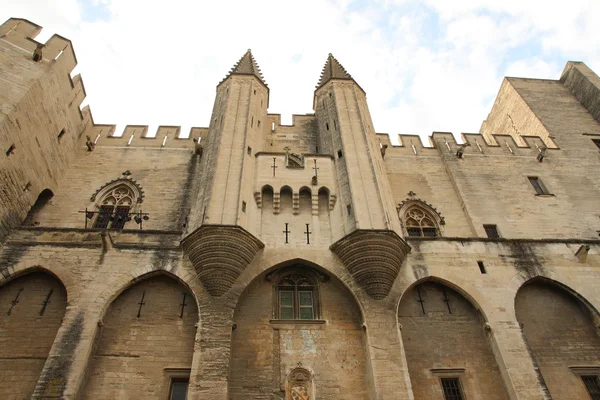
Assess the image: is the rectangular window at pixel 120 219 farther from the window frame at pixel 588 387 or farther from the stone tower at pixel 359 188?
the window frame at pixel 588 387

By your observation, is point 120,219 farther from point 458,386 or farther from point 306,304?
point 458,386

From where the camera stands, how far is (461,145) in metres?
17.0

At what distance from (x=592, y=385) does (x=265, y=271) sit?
814 cm

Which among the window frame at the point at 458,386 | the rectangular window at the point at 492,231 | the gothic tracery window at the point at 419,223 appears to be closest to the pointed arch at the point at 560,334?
the window frame at the point at 458,386

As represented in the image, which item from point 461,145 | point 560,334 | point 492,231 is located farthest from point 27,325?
point 461,145

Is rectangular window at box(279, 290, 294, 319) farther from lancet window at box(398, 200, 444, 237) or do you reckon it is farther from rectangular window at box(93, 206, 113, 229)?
rectangular window at box(93, 206, 113, 229)

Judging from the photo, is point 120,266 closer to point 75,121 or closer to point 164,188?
point 164,188

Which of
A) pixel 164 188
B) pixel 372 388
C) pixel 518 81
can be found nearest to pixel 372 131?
pixel 164 188

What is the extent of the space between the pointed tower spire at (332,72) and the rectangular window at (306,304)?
31.9ft

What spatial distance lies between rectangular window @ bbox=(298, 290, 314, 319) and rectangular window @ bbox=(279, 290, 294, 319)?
0.23 metres

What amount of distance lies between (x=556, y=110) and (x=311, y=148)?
12536 millimetres

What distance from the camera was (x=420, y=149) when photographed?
1744 centimetres

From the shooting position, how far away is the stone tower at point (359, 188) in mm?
10641

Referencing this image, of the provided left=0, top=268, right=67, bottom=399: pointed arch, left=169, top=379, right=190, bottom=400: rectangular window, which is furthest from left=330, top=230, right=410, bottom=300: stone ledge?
left=0, top=268, right=67, bottom=399: pointed arch
